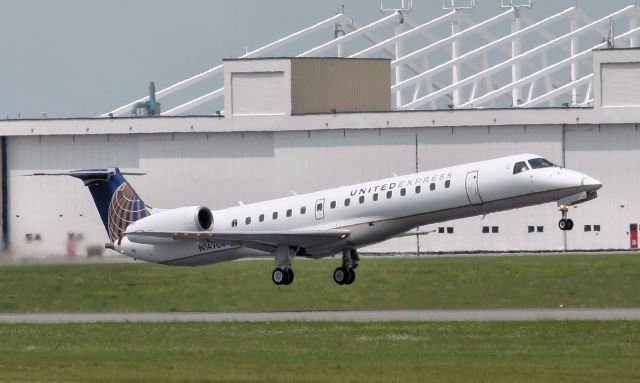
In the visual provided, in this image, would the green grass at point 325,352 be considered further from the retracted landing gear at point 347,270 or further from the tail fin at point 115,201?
the tail fin at point 115,201

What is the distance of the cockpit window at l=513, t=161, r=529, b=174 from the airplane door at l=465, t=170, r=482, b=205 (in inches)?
49.2

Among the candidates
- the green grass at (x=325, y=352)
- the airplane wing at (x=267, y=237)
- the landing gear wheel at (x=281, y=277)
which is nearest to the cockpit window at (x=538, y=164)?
the green grass at (x=325, y=352)

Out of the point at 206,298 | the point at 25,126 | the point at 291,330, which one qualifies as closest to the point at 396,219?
the point at 291,330

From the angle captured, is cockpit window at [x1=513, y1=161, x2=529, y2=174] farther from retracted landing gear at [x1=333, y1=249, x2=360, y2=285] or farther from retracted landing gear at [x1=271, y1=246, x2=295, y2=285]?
retracted landing gear at [x1=271, y1=246, x2=295, y2=285]

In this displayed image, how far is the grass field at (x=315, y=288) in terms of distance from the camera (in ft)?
183

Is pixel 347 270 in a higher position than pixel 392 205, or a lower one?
lower

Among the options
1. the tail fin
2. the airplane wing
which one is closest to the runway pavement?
the airplane wing

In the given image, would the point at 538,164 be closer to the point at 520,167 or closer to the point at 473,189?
the point at 520,167

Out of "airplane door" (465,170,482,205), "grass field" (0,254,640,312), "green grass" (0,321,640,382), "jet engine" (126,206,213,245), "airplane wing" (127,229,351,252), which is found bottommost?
"green grass" (0,321,640,382)

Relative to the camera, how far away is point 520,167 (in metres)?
47.3

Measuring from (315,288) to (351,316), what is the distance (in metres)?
8.41

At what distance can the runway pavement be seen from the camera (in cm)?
4706

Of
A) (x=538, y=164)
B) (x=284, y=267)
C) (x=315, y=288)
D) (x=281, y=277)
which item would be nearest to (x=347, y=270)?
(x=284, y=267)

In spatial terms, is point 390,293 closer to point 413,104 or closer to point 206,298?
point 206,298
